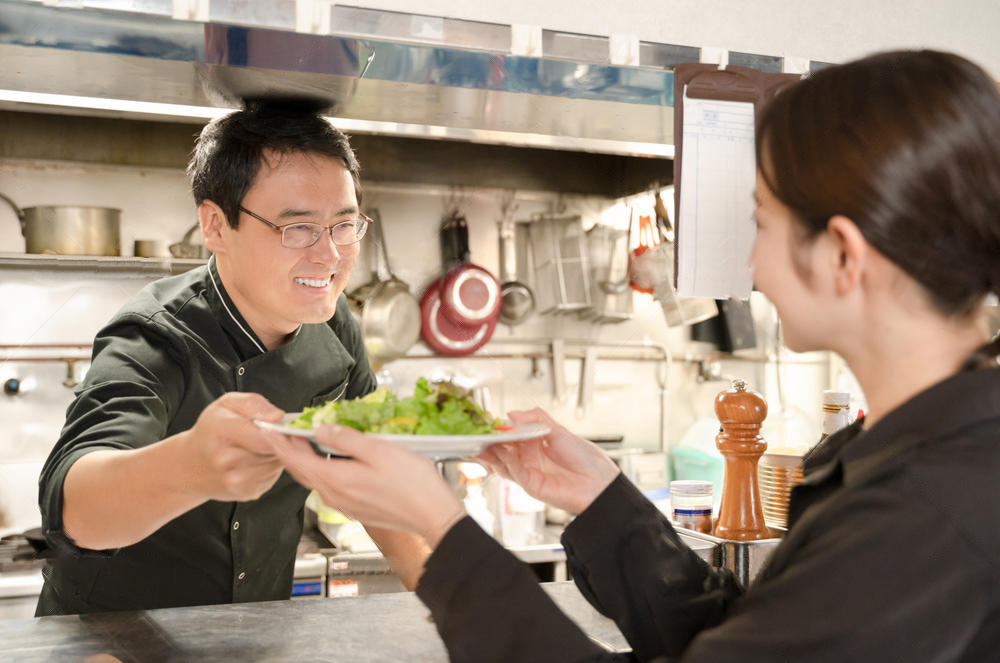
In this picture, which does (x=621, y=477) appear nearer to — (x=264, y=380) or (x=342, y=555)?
(x=264, y=380)

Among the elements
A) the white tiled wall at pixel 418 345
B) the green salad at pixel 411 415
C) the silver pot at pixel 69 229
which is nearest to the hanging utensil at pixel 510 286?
the white tiled wall at pixel 418 345

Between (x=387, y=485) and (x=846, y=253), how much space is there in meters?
0.51

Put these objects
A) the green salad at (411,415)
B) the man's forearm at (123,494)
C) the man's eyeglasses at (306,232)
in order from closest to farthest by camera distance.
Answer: the green salad at (411,415) → the man's forearm at (123,494) → the man's eyeglasses at (306,232)

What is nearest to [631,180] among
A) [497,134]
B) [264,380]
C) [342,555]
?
[342,555]

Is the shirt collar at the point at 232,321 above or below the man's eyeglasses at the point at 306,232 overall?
below

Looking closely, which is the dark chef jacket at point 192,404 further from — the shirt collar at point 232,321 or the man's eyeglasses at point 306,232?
the man's eyeglasses at point 306,232

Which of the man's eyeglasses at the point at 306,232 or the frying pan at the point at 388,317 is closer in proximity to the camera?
the man's eyeglasses at the point at 306,232

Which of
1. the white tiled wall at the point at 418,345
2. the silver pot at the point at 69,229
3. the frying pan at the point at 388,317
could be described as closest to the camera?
the silver pot at the point at 69,229

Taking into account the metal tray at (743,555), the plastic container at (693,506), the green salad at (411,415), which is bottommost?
the metal tray at (743,555)

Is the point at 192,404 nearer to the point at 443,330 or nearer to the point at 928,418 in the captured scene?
the point at 928,418

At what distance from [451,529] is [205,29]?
2.34 ft

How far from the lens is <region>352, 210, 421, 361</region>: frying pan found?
3803mm

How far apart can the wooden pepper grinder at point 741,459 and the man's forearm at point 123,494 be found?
0.80 metres

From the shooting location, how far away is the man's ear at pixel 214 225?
1.82m
